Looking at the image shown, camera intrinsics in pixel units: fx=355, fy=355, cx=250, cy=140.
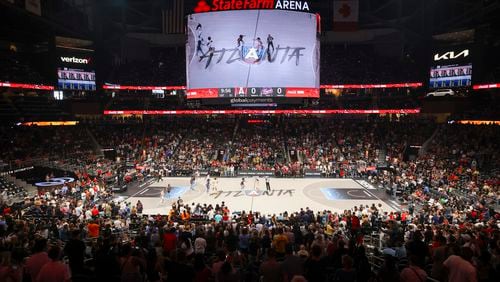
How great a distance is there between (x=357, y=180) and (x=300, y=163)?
6.46 metres

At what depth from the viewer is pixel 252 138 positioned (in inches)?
1692

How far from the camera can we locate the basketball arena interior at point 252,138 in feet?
42.4

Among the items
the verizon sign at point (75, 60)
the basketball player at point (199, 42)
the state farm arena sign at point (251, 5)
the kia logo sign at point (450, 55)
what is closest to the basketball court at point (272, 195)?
the basketball player at point (199, 42)

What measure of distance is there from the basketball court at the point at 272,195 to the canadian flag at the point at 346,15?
67.8 ft

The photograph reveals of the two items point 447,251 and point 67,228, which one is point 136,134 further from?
point 447,251

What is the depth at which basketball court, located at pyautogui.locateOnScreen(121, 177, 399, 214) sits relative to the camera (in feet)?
74.7

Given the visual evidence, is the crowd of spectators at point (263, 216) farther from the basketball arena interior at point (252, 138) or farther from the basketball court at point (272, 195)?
the basketball court at point (272, 195)

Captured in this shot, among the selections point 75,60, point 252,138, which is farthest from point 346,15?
point 75,60

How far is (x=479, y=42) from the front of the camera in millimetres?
34375

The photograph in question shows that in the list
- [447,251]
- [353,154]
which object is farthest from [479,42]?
[447,251]

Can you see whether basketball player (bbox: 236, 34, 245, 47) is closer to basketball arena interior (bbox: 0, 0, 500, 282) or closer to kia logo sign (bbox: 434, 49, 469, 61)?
basketball arena interior (bbox: 0, 0, 500, 282)

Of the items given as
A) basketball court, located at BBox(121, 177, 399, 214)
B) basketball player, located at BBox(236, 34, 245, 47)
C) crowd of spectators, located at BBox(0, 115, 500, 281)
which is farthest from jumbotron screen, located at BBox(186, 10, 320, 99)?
crowd of spectators, located at BBox(0, 115, 500, 281)

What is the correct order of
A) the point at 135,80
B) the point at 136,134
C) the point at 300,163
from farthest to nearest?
1. the point at 135,80
2. the point at 136,134
3. the point at 300,163

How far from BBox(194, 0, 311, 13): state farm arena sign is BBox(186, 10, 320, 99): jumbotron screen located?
360mm
